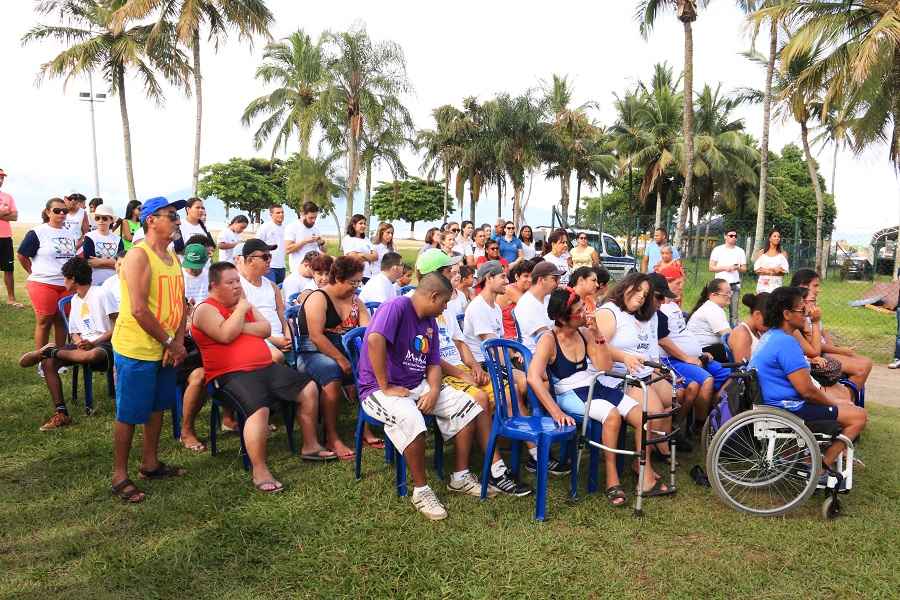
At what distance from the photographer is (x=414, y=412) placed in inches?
147

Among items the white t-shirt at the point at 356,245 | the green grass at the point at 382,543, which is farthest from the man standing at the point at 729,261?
the green grass at the point at 382,543

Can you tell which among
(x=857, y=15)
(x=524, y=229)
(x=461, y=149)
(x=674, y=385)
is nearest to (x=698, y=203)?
(x=461, y=149)

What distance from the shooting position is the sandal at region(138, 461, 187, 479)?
4.09m

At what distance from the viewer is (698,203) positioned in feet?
137

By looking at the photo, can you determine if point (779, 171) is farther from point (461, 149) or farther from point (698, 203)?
point (461, 149)

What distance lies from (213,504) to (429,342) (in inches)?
61.5

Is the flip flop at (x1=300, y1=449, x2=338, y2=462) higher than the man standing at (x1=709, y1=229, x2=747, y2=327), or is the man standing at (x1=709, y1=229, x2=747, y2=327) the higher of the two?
the man standing at (x1=709, y1=229, x2=747, y2=327)

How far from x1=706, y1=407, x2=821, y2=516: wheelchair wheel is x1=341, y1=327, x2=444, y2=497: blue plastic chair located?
5.52 ft

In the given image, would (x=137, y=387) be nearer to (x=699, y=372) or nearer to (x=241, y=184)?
(x=699, y=372)

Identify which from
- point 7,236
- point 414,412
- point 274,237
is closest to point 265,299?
point 414,412

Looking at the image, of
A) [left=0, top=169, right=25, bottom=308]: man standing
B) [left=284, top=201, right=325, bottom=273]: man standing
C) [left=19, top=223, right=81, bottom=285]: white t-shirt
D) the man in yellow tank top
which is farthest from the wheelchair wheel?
[left=0, top=169, right=25, bottom=308]: man standing

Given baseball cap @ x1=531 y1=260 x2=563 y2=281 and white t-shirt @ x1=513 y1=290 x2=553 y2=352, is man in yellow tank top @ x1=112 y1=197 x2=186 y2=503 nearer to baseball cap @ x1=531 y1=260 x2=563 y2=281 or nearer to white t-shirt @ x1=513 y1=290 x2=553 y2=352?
white t-shirt @ x1=513 y1=290 x2=553 y2=352

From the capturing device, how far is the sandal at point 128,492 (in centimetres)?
378

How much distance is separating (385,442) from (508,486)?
0.99 metres
